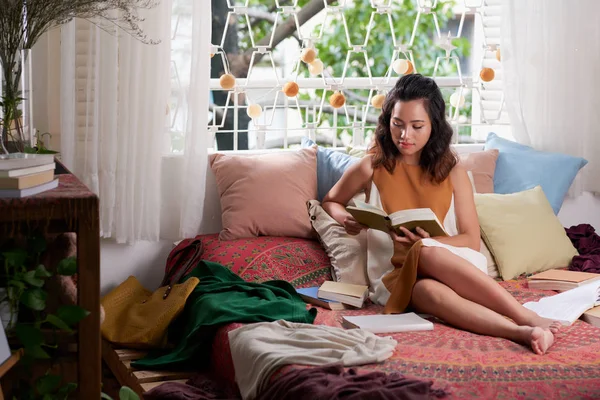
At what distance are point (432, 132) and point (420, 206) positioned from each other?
0.99 ft

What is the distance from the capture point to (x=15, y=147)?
7.23ft

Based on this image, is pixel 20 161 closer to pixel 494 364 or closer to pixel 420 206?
pixel 494 364

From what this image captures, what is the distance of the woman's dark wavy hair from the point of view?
3.44m

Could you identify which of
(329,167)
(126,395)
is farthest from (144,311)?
(126,395)

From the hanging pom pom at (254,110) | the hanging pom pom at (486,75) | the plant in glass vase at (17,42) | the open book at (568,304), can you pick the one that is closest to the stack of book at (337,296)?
the open book at (568,304)

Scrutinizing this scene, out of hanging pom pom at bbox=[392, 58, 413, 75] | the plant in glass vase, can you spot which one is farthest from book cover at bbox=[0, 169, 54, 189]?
hanging pom pom at bbox=[392, 58, 413, 75]

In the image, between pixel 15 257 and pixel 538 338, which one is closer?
pixel 15 257

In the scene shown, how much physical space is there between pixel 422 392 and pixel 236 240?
159 centimetres

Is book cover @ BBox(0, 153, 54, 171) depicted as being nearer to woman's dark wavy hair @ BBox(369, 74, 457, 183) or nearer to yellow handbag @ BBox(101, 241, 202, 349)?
yellow handbag @ BBox(101, 241, 202, 349)

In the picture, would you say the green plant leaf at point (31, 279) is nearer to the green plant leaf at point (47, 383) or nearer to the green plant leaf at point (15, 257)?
the green plant leaf at point (15, 257)

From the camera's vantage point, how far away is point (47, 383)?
185cm

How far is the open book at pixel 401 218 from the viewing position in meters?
3.07

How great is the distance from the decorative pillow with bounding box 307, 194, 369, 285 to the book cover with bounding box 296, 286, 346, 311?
0.53 feet

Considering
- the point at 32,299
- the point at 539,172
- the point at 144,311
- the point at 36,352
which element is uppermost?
the point at 539,172
